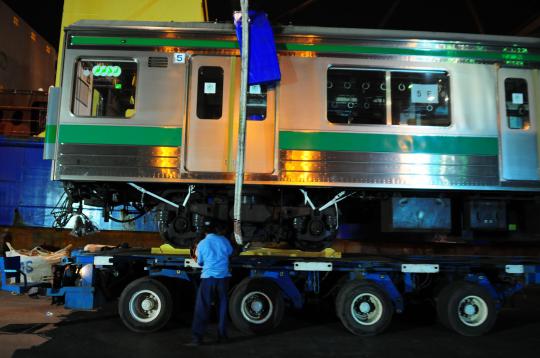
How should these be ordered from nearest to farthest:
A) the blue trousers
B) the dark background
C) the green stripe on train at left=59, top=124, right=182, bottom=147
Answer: the blue trousers
the green stripe on train at left=59, top=124, right=182, bottom=147
the dark background

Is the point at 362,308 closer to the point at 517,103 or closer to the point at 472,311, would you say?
the point at 472,311

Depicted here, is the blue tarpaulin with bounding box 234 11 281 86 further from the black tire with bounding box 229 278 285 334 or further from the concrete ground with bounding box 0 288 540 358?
the concrete ground with bounding box 0 288 540 358

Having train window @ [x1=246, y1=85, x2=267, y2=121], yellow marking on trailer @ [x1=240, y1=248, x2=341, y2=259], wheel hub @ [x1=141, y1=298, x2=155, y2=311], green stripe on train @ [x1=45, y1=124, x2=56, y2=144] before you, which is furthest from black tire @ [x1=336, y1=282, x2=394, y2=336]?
green stripe on train @ [x1=45, y1=124, x2=56, y2=144]

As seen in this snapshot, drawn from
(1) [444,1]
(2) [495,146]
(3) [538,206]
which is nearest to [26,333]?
(2) [495,146]

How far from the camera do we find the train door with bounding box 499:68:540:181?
22.2ft

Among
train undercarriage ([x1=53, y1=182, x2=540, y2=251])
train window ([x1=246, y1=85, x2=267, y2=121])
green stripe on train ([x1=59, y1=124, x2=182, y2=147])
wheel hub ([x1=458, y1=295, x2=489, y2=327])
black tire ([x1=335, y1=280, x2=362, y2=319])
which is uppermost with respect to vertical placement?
train window ([x1=246, y1=85, x2=267, y2=121])

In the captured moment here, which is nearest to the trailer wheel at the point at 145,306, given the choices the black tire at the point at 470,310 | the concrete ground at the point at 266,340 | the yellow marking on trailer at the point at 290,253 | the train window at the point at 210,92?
the concrete ground at the point at 266,340

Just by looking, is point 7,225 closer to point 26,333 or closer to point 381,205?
point 26,333

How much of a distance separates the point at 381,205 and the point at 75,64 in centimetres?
498

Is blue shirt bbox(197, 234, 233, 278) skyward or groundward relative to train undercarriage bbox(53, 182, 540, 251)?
groundward

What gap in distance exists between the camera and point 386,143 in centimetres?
666

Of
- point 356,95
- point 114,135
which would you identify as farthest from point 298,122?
point 114,135

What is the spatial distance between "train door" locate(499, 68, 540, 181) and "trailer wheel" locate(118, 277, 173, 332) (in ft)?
16.6

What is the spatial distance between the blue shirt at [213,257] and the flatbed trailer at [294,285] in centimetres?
57
